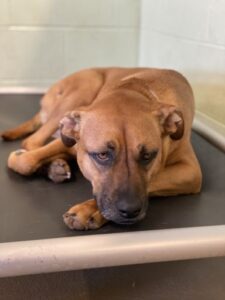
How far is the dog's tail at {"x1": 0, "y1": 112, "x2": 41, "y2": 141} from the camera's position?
6.84 ft

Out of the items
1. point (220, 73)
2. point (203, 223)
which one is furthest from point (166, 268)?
point (220, 73)

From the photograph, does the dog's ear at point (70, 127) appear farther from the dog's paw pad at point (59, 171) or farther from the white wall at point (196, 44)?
the white wall at point (196, 44)

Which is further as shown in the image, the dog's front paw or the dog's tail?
the dog's tail

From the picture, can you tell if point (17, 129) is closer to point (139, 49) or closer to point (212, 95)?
point (212, 95)

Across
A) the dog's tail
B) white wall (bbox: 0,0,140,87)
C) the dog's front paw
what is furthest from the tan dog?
white wall (bbox: 0,0,140,87)

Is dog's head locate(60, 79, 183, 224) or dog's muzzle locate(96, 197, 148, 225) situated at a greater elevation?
dog's head locate(60, 79, 183, 224)

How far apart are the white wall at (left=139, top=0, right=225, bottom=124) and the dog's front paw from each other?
38.0 inches

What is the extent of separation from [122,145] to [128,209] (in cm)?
20

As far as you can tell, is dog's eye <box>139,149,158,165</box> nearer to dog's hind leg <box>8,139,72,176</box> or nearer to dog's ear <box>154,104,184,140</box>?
dog's ear <box>154,104,184,140</box>

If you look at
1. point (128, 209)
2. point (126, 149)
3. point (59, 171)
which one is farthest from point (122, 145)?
point (59, 171)

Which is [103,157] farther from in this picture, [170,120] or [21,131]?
[21,131]

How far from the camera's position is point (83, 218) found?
121 cm

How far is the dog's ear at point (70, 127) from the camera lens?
1.46 m

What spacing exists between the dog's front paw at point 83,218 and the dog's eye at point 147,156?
20 cm
